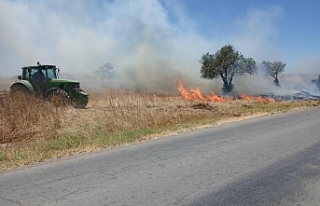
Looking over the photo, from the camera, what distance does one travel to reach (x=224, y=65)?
144 feet

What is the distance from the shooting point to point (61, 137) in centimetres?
906

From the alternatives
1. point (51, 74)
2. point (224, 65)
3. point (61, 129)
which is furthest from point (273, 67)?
point (61, 129)

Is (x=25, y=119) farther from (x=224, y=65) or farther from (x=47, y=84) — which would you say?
(x=224, y=65)

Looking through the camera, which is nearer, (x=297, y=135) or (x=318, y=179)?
(x=318, y=179)

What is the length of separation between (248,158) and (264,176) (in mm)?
1248

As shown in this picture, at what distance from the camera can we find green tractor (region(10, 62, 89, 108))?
16125 millimetres

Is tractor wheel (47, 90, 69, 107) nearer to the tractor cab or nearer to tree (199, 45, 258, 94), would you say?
the tractor cab

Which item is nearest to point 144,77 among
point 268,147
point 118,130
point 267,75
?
point 267,75

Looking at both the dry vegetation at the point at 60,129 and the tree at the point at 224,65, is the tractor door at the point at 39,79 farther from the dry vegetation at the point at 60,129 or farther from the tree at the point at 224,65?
the tree at the point at 224,65

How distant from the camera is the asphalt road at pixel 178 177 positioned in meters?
4.39

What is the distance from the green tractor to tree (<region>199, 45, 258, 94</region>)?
2980cm

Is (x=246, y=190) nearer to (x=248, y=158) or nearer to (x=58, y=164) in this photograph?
(x=248, y=158)

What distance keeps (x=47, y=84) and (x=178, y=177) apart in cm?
1314

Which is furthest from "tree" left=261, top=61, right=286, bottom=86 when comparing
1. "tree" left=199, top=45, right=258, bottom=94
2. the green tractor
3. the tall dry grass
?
the tall dry grass
